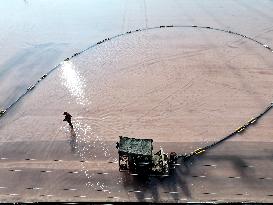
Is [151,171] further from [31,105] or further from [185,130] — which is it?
[31,105]

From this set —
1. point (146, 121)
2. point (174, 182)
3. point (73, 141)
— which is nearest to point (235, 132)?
point (146, 121)

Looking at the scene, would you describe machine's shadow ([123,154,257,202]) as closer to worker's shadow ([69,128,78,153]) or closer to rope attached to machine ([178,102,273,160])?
rope attached to machine ([178,102,273,160])

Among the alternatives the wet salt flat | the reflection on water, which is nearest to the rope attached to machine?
the wet salt flat

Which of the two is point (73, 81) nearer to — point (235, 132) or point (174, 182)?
point (174, 182)

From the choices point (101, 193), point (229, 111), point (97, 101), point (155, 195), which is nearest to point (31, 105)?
point (97, 101)

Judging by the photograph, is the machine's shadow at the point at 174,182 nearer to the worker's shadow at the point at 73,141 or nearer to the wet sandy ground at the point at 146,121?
the wet sandy ground at the point at 146,121
